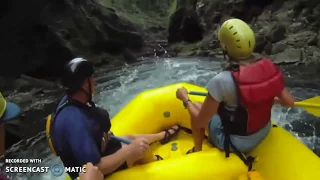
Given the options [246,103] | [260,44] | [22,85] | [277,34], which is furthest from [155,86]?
[246,103]

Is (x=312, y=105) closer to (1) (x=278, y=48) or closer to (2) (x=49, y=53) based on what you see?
(1) (x=278, y=48)

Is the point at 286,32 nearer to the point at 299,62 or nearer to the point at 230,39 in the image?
the point at 299,62

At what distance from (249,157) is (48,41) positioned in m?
8.13

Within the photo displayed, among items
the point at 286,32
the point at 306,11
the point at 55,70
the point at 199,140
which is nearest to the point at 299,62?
the point at 286,32

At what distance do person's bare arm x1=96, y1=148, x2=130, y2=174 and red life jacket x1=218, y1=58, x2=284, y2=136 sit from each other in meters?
0.50

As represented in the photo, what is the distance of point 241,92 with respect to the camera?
174 centimetres

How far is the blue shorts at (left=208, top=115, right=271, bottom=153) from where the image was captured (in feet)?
6.29

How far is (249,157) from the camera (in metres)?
1.93

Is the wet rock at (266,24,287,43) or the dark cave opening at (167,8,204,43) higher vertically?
the dark cave opening at (167,8,204,43)

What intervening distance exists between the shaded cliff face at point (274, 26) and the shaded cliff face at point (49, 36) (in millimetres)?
2856

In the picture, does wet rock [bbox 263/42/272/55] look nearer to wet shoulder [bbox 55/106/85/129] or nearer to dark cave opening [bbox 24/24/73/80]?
dark cave opening [bbox 24/24/73/80]

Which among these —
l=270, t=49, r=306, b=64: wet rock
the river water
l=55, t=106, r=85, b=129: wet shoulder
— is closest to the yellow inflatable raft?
l=55, t=106, r=85, b=129: wet shoulder

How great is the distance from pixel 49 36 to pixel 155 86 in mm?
3458

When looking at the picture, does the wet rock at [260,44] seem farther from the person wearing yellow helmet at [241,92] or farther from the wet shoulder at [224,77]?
the wet shoulder at [224,77]
